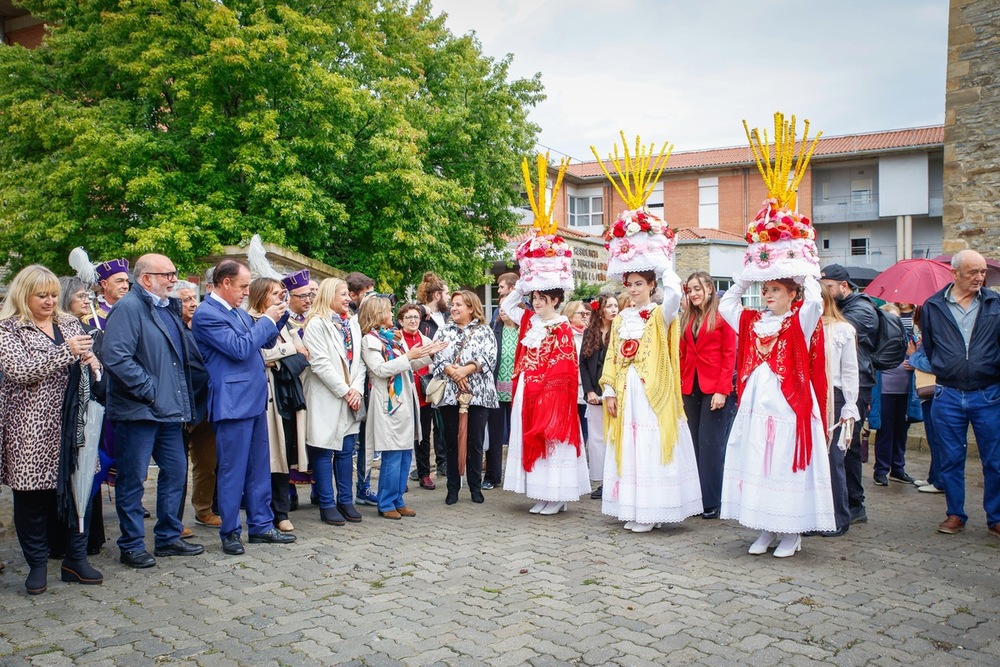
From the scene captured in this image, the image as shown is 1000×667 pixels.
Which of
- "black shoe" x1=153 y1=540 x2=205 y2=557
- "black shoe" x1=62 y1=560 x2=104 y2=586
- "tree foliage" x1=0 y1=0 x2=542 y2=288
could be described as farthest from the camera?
"tree foliage" x1=0 y1=0 x2=542 y2=288

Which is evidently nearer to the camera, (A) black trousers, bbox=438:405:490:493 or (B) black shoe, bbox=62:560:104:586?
(B) black shoe, bbox=62:560:104:586

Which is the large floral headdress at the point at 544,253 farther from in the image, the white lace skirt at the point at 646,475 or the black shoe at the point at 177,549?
the black shoe at the point at 177,549

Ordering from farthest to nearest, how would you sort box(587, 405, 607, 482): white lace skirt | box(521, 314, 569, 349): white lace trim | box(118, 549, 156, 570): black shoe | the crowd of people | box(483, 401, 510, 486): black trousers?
box(587, 405, 607, 482): white lace skirt → box(483, 401, 510, 486): black trousers → box(521, 314, 569, 349): white lace trim → box(118, 549, 156, 570): black shoe → the crowd of people

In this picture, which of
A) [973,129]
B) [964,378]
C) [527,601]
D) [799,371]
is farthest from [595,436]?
[973,129]

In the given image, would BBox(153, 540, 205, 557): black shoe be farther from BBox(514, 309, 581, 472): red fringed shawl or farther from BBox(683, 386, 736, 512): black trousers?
BBox(683, 386, 736, 512): black trousers

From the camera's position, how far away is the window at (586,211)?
41.6 m

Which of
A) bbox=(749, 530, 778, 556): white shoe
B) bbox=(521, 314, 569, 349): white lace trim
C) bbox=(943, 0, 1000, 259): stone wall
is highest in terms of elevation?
bbox=(943, 0, 1000, 259): stone wall

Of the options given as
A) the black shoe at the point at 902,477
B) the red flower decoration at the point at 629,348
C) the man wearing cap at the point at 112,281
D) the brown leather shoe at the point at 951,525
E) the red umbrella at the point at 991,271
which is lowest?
the black shoe at the point at 902,477

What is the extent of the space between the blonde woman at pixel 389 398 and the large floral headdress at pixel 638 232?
1752 mm

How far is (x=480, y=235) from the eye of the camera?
2158cm

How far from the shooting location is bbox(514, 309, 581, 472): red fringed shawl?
7.00 metres

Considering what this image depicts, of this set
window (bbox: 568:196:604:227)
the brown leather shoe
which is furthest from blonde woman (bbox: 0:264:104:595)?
window (bbox: 568:196:604:227)

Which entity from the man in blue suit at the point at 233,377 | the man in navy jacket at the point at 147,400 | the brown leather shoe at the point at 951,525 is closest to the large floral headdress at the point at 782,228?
the brown leather shoe at the point at 951,525

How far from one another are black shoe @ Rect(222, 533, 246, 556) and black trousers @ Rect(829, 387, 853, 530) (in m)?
4.45
